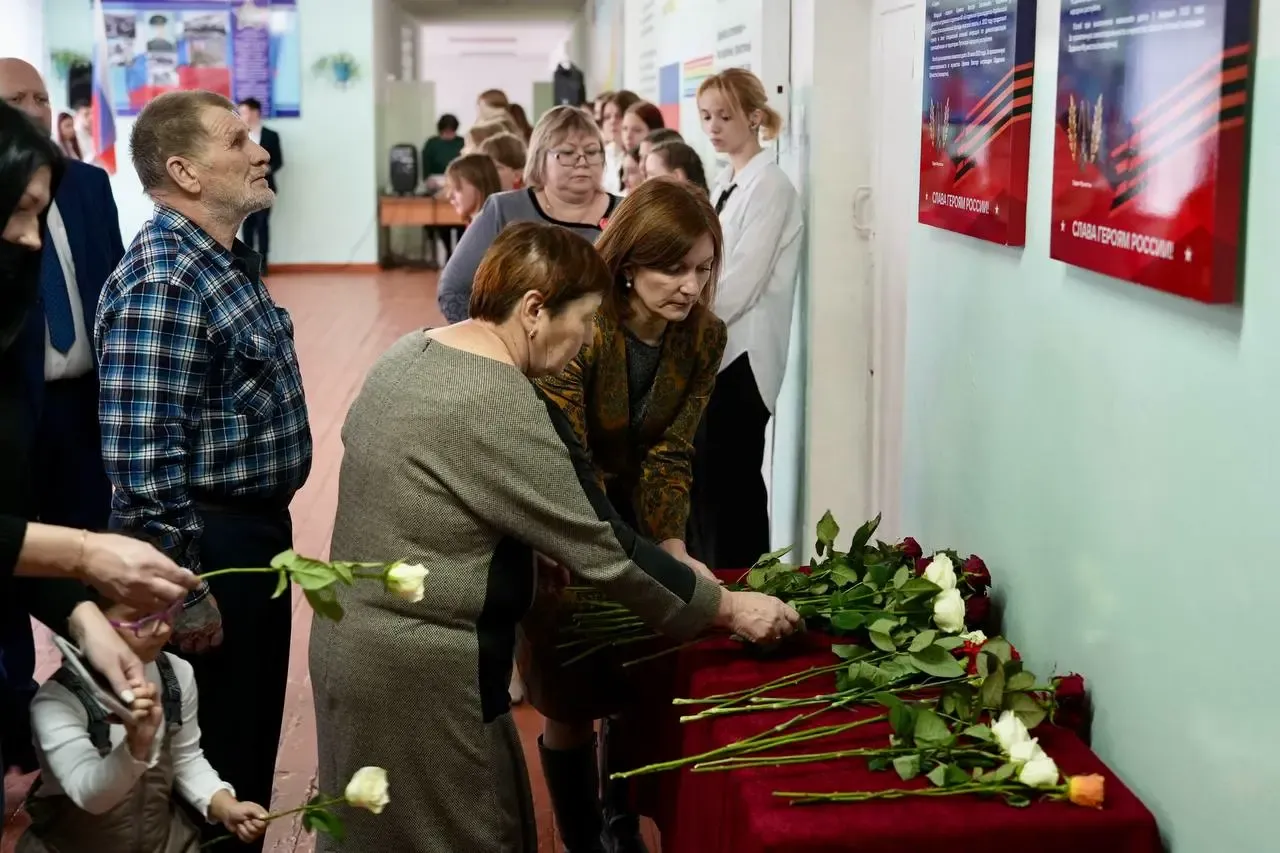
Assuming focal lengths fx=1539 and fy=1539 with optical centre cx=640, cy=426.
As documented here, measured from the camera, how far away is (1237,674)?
1806 mm

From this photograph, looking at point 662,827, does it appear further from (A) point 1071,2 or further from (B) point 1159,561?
(A) point 1071,2

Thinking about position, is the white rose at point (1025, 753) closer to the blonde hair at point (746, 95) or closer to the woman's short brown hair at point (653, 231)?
the woman's short brown hair at point (653, 231)

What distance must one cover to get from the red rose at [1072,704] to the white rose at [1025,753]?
206 mm

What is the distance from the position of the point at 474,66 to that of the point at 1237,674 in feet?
97.6

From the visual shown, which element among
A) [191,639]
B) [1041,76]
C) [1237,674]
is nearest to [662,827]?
[191,639]

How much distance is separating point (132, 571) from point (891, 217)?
287 centimetres

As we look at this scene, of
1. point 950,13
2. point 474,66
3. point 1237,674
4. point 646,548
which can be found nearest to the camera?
point 1237,674

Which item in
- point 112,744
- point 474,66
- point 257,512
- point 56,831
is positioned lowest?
point 56,831

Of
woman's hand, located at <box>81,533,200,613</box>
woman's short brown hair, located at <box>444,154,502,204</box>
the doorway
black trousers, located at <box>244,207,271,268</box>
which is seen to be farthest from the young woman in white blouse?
black trousers, located at <box>244,207,271,268</box>

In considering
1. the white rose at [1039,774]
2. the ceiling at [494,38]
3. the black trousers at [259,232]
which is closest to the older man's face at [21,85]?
the white rose at [1039,774]

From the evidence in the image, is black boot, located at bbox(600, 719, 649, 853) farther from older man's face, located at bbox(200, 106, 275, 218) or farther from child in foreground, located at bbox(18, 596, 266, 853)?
older man's face, located at bbox(200, 106, 275, 218)

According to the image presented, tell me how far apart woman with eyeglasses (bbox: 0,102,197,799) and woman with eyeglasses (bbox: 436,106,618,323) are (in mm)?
2433

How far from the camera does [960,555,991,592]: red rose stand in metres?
2.73

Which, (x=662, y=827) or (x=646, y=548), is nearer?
(x=646, y=548)
